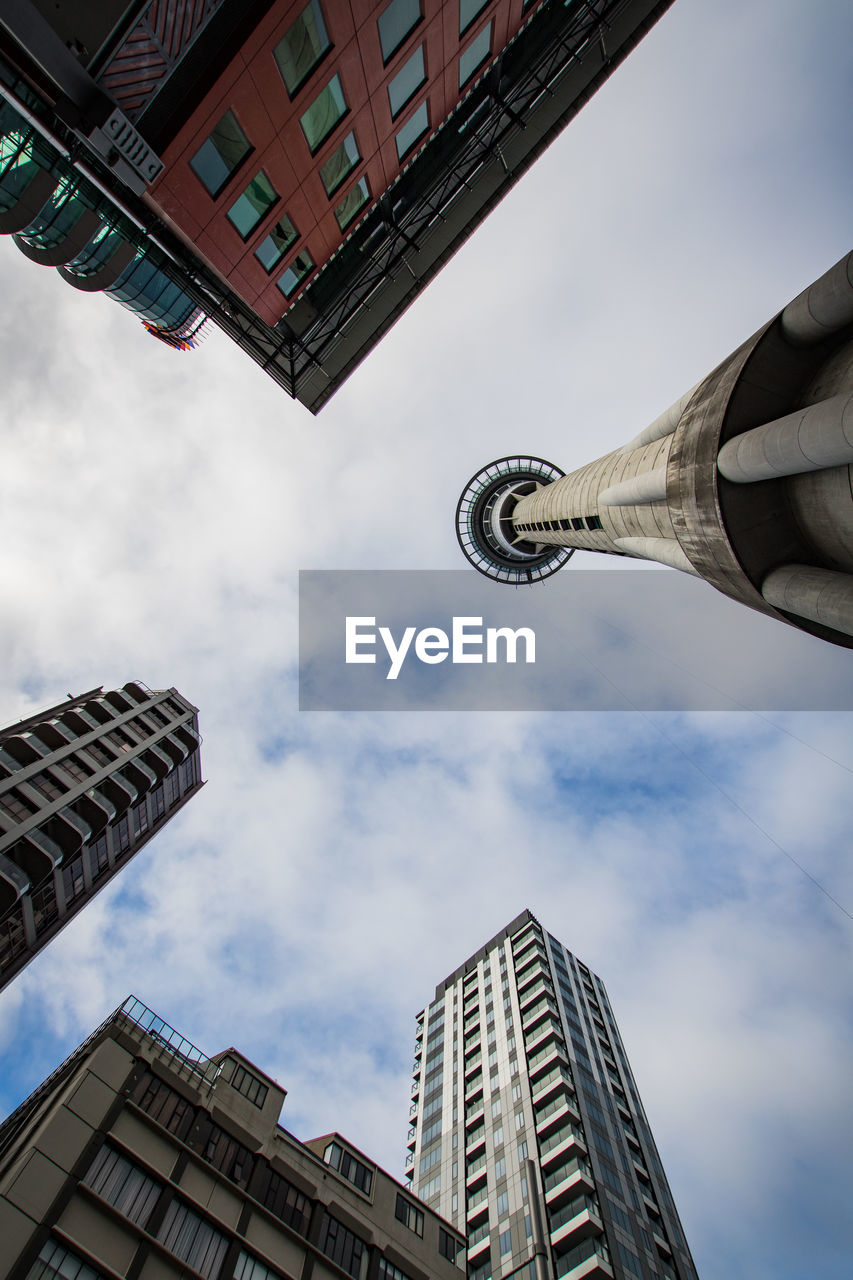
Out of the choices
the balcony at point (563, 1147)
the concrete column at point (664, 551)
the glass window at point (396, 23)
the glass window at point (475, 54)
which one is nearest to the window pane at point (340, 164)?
the glass window at point (396, 23)

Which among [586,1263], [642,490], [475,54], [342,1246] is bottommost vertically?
[342,1246]

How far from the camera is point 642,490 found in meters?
21.9

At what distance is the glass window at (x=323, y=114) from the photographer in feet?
54.0

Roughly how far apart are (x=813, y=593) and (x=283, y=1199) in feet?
89.0

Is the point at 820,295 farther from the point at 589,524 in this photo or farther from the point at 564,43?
the point at 589,524

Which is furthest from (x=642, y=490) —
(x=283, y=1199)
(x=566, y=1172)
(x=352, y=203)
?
(x=566, y=1172)

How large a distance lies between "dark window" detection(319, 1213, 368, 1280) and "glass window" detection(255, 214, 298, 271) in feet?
114

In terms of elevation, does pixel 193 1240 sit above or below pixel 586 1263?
below

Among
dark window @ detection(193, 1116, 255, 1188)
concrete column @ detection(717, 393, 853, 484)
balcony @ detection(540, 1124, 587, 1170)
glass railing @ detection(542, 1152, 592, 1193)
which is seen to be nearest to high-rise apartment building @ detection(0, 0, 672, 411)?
concrete column @ detection(717, 393, 853, 484)

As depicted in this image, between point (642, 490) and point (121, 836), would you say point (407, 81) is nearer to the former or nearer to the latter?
point (642, 490)

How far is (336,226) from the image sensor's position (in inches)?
863

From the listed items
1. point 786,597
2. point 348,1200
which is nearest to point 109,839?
point 348,1200

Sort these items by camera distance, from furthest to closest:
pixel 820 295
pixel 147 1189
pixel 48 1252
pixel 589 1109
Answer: pixel 589 1109 → pixel 147 1189 → pixel 48 1252 → pixel 820 295

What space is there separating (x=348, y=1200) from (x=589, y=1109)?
1069 inches
